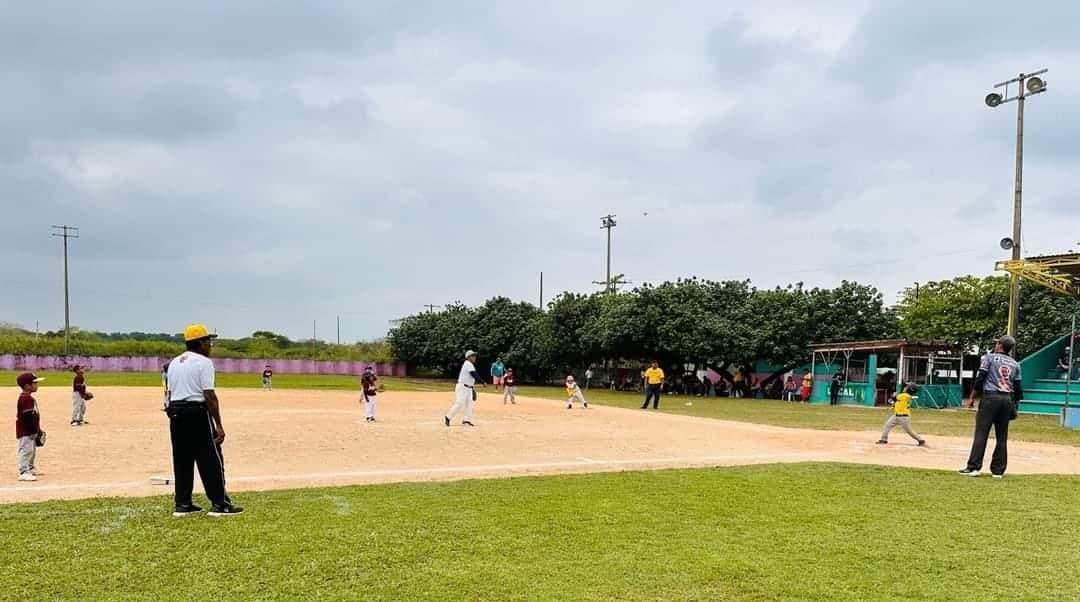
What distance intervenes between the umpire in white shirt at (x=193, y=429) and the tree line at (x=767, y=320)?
3596cm

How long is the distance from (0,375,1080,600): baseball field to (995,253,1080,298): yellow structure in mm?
12135

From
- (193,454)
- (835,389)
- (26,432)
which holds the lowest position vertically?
(835,389)

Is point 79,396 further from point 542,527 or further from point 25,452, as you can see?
point 542,527

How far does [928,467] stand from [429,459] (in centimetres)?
714

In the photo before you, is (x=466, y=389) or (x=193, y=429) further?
(x=466, y=389)

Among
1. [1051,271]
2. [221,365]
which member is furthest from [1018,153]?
[221,365]

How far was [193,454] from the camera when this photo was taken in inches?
273

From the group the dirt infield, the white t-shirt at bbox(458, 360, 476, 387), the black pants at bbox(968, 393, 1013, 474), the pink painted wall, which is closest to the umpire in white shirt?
the dirt infield

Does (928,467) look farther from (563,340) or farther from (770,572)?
(563,340)

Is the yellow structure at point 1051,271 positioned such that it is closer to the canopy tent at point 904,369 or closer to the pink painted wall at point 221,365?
the canopy tent at point 904,369

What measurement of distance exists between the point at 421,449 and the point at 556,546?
24.6 feet

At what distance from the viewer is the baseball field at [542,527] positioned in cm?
500

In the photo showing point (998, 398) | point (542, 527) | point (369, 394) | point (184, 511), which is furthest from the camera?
point (369, 394)

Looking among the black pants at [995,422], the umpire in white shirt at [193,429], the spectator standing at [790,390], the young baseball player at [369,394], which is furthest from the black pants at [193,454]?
the spectator standing at [790,390]
